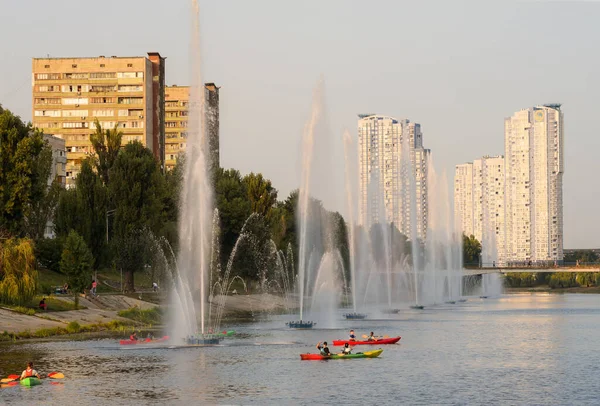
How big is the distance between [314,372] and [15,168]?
4237cm

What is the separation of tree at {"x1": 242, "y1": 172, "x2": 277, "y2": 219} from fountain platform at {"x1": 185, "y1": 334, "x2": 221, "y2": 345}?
7261 centimetres

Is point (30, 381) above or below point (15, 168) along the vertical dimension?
below

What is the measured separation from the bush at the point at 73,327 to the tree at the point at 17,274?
4139 millimetres

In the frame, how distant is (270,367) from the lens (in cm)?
5703

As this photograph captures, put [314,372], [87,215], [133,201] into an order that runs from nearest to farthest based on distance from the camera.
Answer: [314,372] < [87,215] < [133,201]

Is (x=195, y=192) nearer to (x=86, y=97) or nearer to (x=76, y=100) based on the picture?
(x=86, y=97)

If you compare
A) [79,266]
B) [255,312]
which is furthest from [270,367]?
[255,312]

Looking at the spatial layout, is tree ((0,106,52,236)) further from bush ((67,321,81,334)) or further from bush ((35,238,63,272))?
bush ((35,238,63,272))

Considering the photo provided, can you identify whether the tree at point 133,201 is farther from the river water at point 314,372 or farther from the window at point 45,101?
the window at point 45,101

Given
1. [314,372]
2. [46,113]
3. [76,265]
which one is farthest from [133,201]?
[46,113]

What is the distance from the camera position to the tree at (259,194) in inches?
5620

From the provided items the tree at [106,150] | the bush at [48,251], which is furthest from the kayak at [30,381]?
the tree at [106,150]

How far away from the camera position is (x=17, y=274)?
78688 mm

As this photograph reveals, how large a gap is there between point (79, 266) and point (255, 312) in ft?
131
